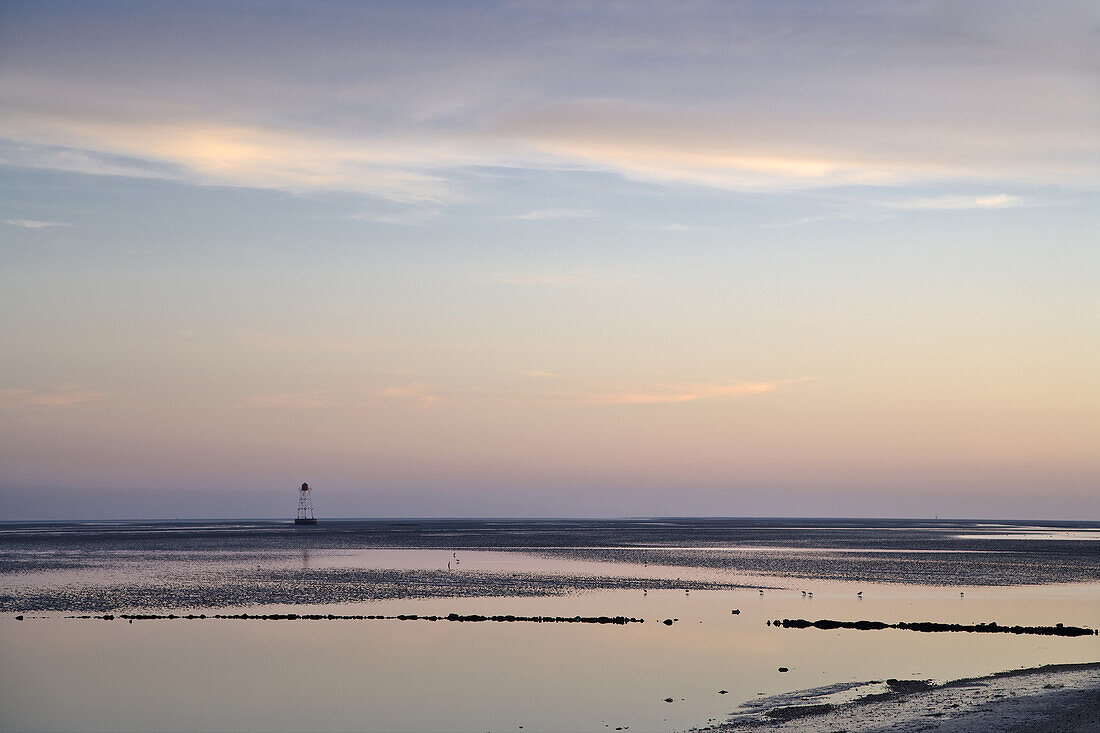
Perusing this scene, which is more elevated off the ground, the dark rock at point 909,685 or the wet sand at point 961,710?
the wet sand at point 961,710

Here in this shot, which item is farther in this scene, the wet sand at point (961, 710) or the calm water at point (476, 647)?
the calm water at point (476, 647)

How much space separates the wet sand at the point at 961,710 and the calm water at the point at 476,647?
1.64 meters

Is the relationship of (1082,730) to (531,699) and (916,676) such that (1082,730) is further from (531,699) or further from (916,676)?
(531,699)

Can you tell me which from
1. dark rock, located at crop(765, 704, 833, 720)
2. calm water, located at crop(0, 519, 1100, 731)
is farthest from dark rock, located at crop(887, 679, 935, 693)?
dark rock, located at crop(765, 704, 833, 720)

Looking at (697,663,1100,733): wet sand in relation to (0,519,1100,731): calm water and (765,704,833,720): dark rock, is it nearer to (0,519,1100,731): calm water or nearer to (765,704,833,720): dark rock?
(765,704,833,720): dark rock

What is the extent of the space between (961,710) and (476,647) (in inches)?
754

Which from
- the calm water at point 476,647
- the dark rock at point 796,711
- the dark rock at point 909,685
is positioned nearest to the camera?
the dark rock at point 796,711

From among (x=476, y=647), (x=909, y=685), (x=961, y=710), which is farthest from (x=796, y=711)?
(x=476, y=647)

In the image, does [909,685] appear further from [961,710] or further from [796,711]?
[796,711]

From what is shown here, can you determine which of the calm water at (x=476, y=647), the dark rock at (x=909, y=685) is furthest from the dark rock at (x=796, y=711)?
the dark rock at (x=909, y=685)

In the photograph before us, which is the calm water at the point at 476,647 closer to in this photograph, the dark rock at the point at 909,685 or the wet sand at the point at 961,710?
the dark rock at the point at 909,685

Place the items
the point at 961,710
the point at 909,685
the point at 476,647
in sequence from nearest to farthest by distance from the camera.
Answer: the point at 961,710
the point at 909,685
the point at 476,647

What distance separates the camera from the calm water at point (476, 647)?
30.1m

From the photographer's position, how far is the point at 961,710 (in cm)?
2767
